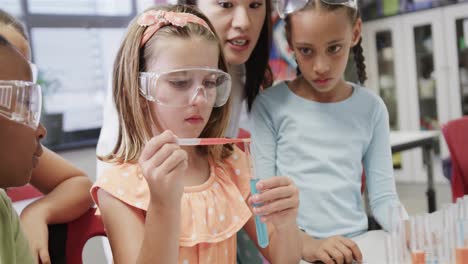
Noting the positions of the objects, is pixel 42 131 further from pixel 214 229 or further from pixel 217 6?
pixel 217 6

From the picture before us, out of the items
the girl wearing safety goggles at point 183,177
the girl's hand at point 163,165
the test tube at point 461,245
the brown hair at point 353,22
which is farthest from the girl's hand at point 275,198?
the brown hair at point 353,22

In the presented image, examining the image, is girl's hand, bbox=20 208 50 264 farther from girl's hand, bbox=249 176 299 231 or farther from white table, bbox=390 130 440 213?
white table, bbox=390 130 440 213

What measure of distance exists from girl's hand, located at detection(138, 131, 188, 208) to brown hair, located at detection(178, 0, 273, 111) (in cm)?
41

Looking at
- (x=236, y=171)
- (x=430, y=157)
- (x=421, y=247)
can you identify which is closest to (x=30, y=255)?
(x=236, y=171)

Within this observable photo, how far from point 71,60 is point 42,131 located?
169cm

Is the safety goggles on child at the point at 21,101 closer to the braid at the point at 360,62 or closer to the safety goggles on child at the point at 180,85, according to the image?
the safety goggles on child at the point at 180,85

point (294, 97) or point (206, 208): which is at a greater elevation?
point (294, 97)

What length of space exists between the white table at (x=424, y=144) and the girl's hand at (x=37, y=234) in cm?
62

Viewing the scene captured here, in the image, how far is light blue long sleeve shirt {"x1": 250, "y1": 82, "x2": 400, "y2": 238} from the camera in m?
0.81

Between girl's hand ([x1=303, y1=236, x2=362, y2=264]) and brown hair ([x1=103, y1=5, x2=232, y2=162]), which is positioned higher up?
brown hair ([x1=103, y1=5, x2=232, y2=162])

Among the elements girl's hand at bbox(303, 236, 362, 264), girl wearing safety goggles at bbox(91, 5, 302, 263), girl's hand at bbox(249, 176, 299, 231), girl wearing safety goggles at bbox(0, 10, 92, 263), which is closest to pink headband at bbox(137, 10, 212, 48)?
girl wearing safety goggles at bbox(91, 5, 302, 263)

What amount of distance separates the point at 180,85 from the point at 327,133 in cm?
32

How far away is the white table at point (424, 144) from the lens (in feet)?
3.03

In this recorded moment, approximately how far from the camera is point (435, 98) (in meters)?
1.38
